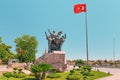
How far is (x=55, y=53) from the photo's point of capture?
3691 cm

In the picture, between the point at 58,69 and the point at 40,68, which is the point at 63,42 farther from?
Result: the point at 40,68

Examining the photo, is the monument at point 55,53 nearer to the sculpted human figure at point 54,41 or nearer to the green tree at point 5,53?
the sculpted human figure at point 54,41

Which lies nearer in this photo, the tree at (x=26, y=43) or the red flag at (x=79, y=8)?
the red flag at (x=79, y=8)

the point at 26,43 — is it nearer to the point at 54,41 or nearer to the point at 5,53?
the point at 5,53

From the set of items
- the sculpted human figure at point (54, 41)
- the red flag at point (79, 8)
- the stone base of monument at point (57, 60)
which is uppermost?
the red flag at point (79, 8)

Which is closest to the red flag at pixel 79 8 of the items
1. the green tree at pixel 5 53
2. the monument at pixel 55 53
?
the monument at pixel 55 53

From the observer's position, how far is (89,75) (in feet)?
108

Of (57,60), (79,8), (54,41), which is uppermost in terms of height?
(79,8)

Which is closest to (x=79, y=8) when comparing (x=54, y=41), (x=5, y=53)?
(x=54, y=41)

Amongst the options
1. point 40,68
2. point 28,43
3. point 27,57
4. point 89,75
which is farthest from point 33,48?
point 40,68

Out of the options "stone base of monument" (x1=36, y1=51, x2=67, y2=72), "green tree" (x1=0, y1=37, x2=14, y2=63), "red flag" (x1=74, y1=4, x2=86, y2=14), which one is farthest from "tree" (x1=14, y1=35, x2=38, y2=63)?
"red flag" (x1=74, y1=4, x2=86, y2=14)

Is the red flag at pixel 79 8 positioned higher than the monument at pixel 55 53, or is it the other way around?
the red flag at pixel 79 8

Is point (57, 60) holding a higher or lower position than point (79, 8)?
lower

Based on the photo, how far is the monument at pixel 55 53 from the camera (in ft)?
120
